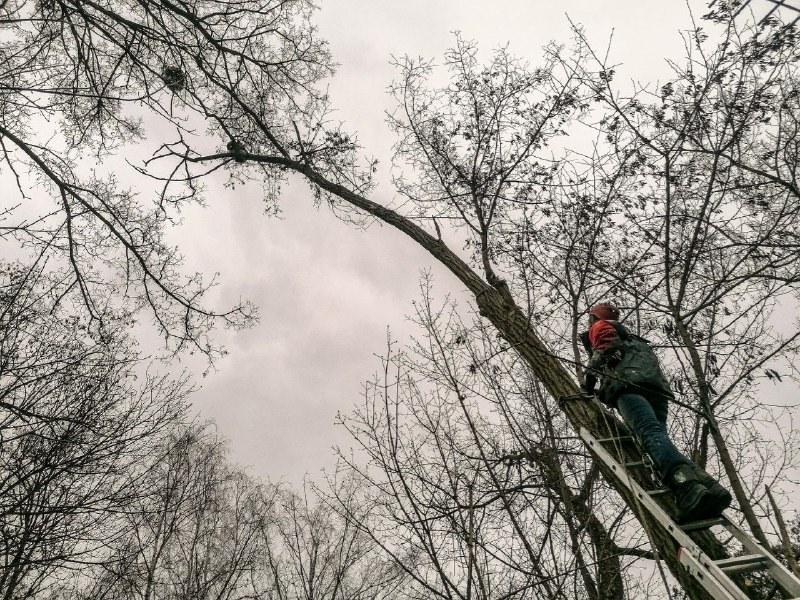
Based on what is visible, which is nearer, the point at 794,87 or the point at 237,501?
the point at 794,87

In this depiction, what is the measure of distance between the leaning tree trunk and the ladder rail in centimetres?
8

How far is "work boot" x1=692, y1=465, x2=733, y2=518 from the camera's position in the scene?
260 cm

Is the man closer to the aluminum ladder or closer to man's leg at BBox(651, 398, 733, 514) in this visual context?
man's leg at BBox(651, 398, 733, 514)

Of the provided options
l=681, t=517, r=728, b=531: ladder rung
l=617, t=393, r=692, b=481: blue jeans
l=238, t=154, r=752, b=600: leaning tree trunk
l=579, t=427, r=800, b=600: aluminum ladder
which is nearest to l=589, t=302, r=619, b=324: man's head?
l=238, t=154, r=752, b=600: leaning tree trunk

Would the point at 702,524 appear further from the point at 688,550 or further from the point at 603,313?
the point at 603,313

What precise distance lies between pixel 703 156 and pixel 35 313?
777 centimetres

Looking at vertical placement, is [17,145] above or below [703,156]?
above

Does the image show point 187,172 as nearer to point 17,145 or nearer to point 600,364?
point 17,145

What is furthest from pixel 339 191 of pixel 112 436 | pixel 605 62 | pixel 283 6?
pixel 112 436

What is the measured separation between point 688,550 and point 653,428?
0.82m

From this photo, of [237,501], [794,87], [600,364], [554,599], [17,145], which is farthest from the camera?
[237,501]

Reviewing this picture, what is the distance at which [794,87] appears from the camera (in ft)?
13.6

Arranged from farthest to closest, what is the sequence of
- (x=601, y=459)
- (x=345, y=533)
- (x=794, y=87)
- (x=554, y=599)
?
(x=345, y=533)
(x=794, y=87)
(x=601, y=459)
(x=554, y=599)

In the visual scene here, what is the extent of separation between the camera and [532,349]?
146 inches
